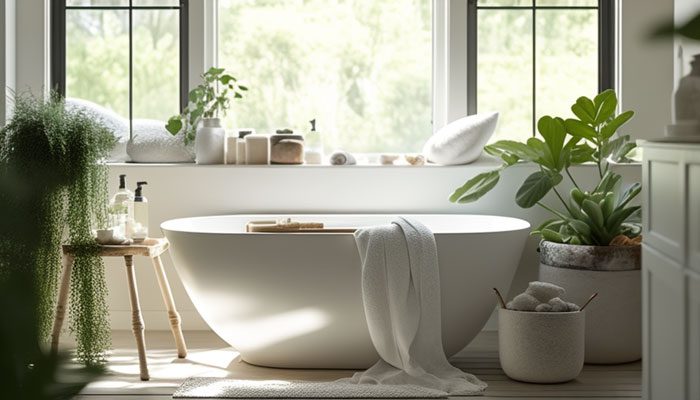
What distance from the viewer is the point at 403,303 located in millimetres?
3631

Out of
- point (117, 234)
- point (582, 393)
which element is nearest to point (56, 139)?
point (117, 234)

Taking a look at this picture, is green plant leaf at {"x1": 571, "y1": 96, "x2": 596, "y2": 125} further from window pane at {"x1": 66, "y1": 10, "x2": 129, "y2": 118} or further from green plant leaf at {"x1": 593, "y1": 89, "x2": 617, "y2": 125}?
window pane at {"x1": 66, "y1": 10, "x2": 129, "y2": 118}

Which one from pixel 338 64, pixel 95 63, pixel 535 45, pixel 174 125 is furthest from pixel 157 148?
pixel 535 45

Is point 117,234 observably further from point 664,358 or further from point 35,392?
point 35,392

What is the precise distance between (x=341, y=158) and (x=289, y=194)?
34 cm

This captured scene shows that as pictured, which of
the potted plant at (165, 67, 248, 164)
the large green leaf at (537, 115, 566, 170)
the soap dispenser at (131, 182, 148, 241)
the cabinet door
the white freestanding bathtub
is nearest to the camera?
the cabinet door

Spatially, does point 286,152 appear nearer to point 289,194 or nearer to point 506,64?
point 289,194

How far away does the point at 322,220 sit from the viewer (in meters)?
4.60

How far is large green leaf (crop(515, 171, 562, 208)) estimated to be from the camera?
13.8ft

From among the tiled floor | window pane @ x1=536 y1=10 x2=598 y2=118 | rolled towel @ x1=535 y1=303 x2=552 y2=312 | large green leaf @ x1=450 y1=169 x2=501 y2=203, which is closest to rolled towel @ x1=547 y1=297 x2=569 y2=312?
rolled towel @ x1=535 y1=303 x2=552 y2=312

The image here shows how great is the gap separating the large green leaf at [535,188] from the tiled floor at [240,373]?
69 centimetres

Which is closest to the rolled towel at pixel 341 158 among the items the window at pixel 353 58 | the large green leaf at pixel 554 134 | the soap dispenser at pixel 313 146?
the soap dispenser at pixel 313 146

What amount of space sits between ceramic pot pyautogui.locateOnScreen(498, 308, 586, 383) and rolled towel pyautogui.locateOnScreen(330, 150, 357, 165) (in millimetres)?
1461

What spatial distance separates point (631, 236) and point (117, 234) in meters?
2.20
